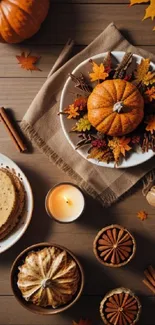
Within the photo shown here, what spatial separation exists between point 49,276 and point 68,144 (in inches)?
14.0

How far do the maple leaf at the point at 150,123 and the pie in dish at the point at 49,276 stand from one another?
379mm

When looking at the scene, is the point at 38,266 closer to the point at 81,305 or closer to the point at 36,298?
the point at 36,298

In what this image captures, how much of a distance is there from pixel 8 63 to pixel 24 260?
533 millimetres

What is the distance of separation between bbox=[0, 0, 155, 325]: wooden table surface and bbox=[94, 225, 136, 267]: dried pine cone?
0.08m

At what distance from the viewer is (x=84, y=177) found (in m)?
1.34

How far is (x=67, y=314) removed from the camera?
1350mm

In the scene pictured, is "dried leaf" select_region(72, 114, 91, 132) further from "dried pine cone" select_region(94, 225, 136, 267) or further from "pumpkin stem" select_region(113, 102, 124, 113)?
"dried pine cone" select_region(94, 225, 136, 267)

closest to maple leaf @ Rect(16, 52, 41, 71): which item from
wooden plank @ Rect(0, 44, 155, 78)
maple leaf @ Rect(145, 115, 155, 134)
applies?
wooden plank @ Rect(0, 44, 155, 78)

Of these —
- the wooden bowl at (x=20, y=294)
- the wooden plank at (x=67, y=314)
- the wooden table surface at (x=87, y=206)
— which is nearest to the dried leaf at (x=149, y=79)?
the wooden table surface at (x=87, y=206)

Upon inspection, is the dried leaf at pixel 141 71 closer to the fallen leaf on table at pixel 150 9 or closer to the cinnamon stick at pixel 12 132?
the fallen leaf on table at pixel 150 9

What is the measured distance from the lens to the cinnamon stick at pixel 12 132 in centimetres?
133

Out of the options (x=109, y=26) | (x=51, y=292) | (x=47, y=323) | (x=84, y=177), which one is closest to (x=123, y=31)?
(x=109, y=26)

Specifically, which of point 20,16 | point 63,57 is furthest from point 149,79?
point 20,16

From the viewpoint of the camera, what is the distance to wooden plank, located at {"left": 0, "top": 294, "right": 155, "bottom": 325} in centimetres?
134
